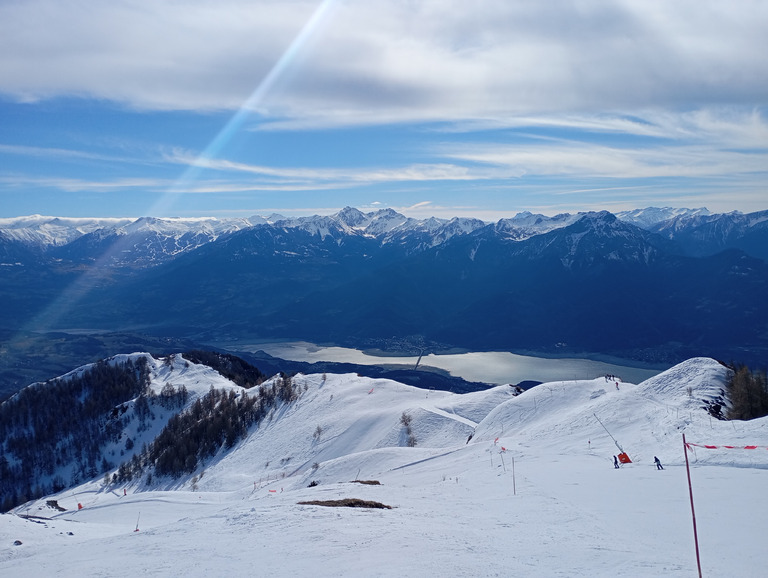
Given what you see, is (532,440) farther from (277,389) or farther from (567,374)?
(567,374)

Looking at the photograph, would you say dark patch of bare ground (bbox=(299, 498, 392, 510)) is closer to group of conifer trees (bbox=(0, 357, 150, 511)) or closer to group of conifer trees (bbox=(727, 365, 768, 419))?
group of conifer trees (bbox=(727, 365, 768, 419))

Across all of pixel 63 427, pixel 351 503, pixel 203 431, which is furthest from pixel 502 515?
pixel 63 427

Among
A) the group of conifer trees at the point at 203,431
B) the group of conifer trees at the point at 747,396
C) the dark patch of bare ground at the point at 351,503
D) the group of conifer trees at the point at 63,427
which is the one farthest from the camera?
the group of conifer trees at the point at 63,427

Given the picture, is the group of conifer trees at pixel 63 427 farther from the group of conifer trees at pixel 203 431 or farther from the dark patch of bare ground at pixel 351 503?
the dark patch of bare ground at pixel 351 503

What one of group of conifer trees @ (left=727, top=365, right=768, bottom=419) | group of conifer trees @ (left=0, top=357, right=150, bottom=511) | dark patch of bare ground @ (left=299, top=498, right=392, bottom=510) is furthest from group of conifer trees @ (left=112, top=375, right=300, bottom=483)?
group of conifer trees @ (left=727, top=365, right=768, bottom=419)

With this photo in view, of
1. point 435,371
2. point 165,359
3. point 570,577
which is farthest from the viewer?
point 435,371

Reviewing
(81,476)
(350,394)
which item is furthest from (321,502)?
(81,476)

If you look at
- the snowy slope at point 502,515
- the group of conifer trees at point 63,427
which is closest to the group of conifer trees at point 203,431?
the group of conifer trees at point 63,427

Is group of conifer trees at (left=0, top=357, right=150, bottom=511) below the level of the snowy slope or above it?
below
